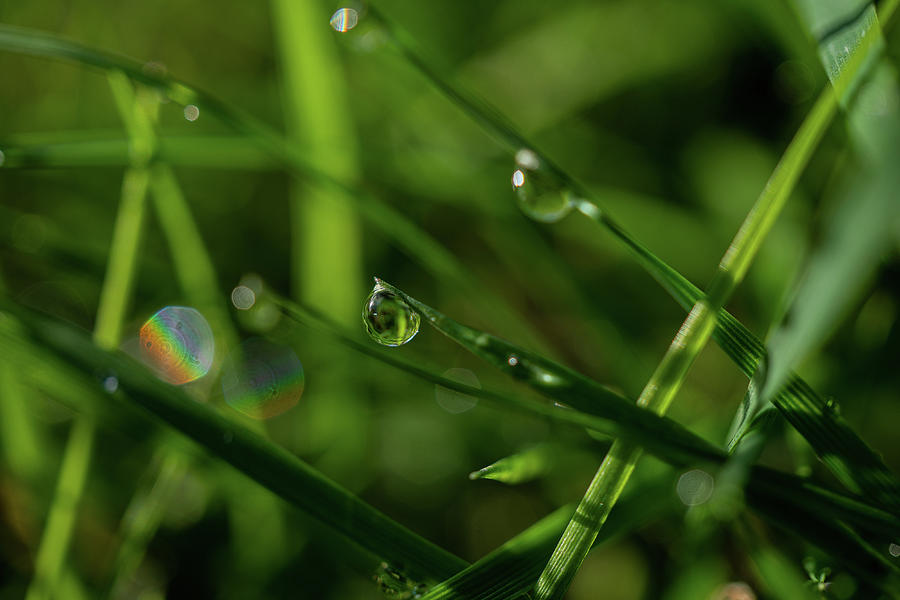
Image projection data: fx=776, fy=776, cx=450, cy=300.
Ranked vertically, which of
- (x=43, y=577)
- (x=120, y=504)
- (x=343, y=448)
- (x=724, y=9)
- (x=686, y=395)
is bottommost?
(x=43, y=577)

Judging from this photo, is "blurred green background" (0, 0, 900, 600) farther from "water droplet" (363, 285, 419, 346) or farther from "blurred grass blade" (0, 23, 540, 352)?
"water droplet" (363, 285, 419, 346)

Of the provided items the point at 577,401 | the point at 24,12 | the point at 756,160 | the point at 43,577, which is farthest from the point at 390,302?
the point at 24,12

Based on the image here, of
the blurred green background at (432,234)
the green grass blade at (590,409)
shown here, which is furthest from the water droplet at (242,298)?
the green grass blade at (590,409)

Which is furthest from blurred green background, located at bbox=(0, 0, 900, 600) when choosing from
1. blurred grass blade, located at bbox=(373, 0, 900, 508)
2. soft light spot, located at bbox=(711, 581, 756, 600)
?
blurred grass blade, located at bbox=(373, 0, 900, 508)

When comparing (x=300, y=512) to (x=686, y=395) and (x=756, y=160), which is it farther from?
(x=756, y=160)

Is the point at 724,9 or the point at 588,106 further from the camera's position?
the point at 588,106

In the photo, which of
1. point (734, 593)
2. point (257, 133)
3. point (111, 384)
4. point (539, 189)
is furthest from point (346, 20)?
point (734, 593)
